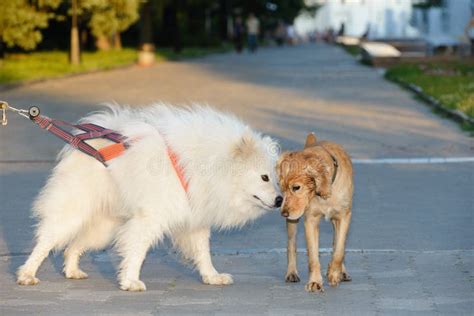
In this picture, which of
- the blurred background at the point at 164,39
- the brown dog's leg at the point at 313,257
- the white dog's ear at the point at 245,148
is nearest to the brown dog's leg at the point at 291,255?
the brown dog's leg at the point at 313,257

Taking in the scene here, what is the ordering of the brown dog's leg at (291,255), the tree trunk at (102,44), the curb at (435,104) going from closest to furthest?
the brown dog's leg at (291,255) → the curb at (435,104) → the tree trunk at (102,44)

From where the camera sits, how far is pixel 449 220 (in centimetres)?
1130

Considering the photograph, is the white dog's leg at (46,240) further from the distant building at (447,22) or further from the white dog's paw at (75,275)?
the distant building at (447,22)

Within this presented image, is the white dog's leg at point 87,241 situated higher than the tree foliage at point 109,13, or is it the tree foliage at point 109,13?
the tree foliage at point 109,13

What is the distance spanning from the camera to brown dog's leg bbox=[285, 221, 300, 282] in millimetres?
8461

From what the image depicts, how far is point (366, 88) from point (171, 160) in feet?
79.1

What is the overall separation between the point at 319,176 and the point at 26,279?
2117 mm

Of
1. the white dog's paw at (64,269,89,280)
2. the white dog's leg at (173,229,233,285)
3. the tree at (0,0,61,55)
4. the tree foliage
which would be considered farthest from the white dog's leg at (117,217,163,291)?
the tree foliage

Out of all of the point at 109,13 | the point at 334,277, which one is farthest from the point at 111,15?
the point at 334,277

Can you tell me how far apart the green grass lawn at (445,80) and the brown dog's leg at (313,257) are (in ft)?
44.1

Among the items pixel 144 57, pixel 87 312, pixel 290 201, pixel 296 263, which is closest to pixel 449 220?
pixel 296 263

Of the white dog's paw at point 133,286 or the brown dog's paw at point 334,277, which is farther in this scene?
the brown dog's paw at point 334,277

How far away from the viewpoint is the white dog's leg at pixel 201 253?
844 cm

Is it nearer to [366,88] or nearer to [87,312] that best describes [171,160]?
[87,312]
